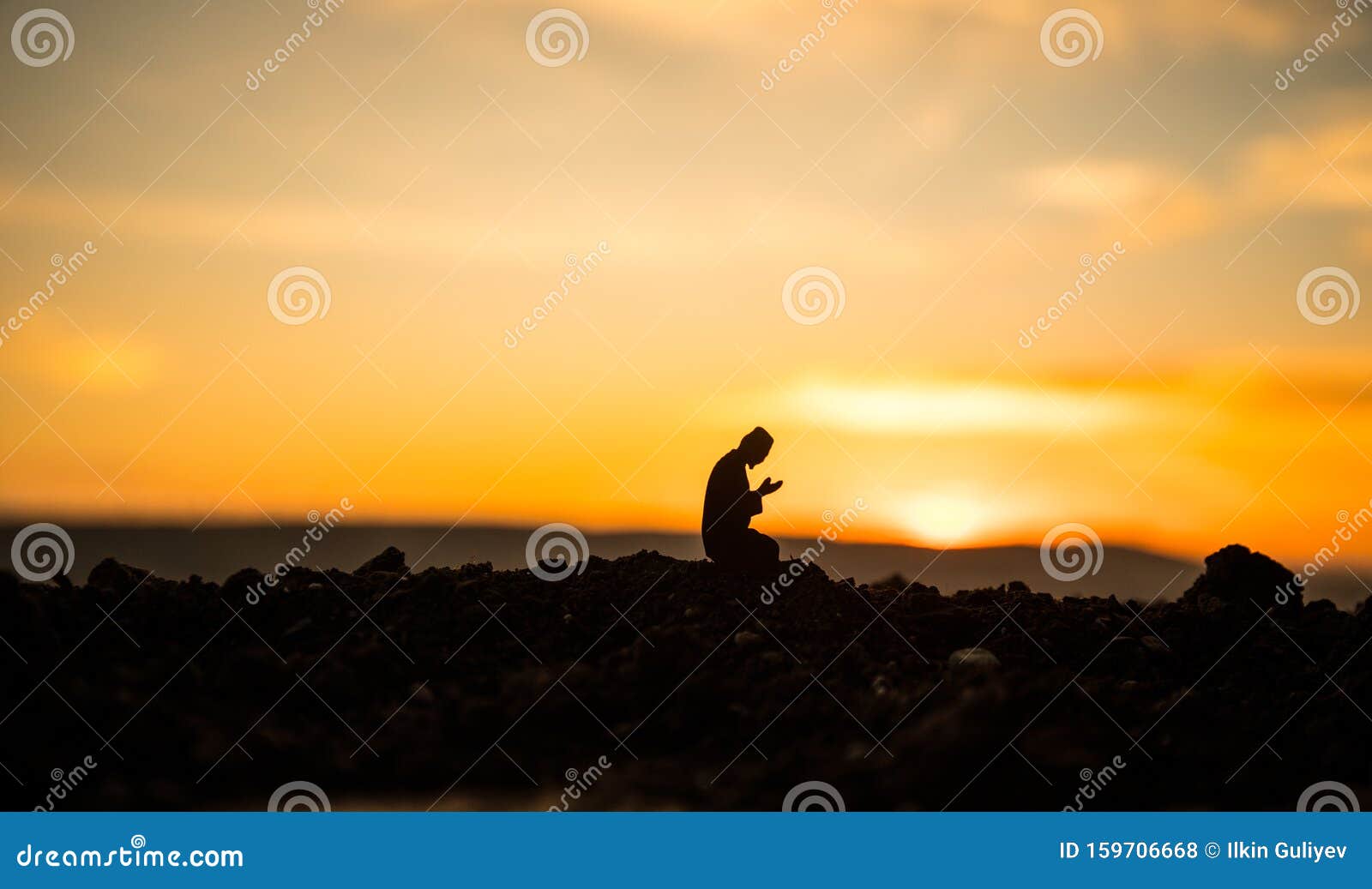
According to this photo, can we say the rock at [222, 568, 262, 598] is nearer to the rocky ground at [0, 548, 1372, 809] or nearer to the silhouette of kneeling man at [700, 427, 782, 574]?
the rocky ground at [0, 548, 1372, 809]

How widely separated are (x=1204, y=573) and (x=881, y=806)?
27.0 feet

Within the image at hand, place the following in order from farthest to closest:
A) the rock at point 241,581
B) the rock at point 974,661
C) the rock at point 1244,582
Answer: the rock at point 1244,582
the rock at point 241,581
the rock at point 974,661

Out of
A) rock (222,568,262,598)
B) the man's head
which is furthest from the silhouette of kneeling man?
rock (222,568,262,598)

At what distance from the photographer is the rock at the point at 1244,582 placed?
1386 centimetres

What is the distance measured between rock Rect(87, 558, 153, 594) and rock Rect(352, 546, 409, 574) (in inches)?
104

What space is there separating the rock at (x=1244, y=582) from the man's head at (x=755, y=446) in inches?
241

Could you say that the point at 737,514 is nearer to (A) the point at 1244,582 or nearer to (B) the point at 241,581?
(B) the point at 241,581

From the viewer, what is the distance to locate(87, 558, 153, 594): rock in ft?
41.9

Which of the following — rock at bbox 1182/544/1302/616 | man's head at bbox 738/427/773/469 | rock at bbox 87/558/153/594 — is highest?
man's head at bbox 738/427/773/469

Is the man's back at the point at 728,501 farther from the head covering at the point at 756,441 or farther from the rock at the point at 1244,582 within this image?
the rock at the point at 1244,582

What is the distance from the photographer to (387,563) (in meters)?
14.6

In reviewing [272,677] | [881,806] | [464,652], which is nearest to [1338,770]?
[881,806]

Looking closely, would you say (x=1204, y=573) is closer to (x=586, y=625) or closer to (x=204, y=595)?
(x=586, y=625)

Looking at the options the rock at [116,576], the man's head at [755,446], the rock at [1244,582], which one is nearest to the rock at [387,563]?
the rock at [116,576]
